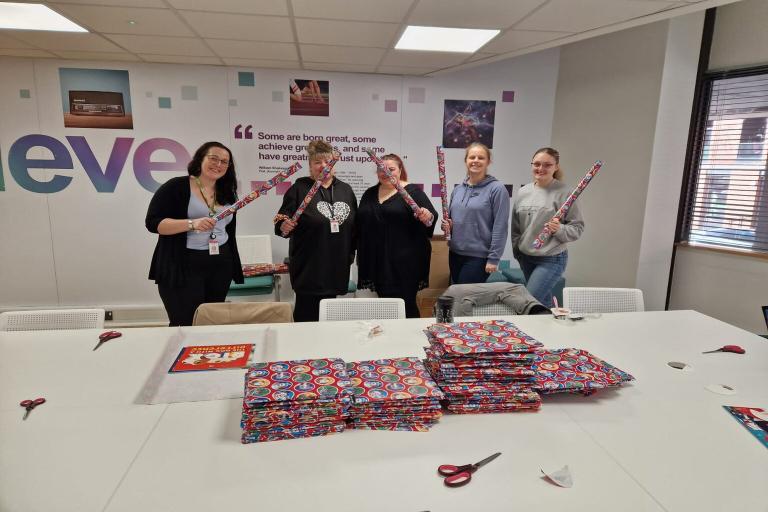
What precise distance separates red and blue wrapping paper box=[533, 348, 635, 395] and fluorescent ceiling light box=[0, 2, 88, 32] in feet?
11.0

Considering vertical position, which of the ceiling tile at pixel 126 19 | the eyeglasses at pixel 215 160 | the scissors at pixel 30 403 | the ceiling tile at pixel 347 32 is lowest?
the scissors at pixel 30 403

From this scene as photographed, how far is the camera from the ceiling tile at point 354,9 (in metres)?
2.49

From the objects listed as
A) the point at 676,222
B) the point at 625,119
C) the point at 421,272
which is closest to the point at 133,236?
the point at 421,272

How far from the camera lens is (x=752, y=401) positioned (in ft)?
4.91

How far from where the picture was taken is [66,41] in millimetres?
3391

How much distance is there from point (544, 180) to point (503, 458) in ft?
7.65

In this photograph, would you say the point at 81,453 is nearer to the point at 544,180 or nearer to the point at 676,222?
the point at 544,180

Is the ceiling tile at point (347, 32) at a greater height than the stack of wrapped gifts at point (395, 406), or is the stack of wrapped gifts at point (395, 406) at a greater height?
the ceiling tile at point (347, 32)

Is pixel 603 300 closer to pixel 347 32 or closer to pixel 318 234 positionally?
pixel 318 234

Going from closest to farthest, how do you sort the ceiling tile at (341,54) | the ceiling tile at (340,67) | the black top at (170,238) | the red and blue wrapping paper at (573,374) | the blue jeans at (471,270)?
the red and blue wrapping paper at (573,374)
the black top at (170,238)
the blue jeans at (471,270)
the ceiling tile at (341,54)
the ceiling tile at (340,67)

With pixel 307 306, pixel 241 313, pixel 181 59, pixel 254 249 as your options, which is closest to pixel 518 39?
pixel 307 306

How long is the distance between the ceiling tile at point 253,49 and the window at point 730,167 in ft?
11.5

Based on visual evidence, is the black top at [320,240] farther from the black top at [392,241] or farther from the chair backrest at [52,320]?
the chair backrest at [52,320]

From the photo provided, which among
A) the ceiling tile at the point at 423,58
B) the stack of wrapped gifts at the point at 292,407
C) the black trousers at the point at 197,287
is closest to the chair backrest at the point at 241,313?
the black trousers at the point at 197,287
